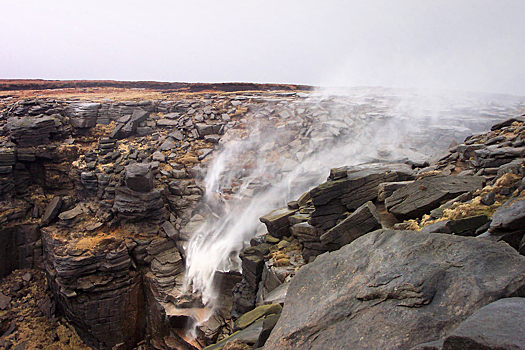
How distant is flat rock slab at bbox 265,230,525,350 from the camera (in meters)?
3.80

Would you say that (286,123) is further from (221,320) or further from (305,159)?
(221,320)

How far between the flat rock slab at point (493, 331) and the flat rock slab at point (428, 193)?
5257 mm

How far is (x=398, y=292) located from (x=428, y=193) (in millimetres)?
4992

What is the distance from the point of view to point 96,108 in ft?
74.3

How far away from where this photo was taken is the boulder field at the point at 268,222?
4.37m

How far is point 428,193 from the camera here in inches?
336

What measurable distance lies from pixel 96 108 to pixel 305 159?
15294mm

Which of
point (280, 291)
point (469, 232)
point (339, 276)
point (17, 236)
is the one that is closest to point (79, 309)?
point (17, 236)

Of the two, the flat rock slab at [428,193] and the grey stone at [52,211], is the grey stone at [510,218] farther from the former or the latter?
the grey stone at [52,211]

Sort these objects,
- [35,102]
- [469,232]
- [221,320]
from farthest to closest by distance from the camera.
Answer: [35,102], [221,320], [469,232]

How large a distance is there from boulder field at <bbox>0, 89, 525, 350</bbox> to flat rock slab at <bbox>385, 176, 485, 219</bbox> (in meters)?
0.05

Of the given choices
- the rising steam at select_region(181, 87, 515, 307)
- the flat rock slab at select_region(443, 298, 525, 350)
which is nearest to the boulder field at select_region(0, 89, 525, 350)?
the flat rock slab at select_region(443, 298, 525, 350)

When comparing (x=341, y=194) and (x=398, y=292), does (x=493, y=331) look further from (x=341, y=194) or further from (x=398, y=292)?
(x=341, y=194)

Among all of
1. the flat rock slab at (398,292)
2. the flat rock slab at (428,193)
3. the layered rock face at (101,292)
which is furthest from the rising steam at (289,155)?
the flat rock slab at (398,292)
